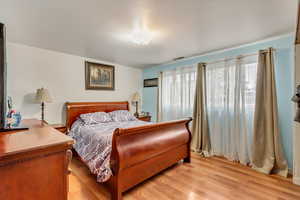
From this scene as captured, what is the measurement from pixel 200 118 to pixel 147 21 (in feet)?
7.44

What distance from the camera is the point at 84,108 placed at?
337 cm

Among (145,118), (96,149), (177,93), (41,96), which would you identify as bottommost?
(96,149)

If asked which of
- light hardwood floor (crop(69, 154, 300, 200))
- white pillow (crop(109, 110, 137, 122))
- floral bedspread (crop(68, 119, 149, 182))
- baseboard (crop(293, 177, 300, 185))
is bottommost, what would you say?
light hardwood floor (crop(69, 154, 300, 200))

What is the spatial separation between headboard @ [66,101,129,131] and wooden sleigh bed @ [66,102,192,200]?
1.91 meters

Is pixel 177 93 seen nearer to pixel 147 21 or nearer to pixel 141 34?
pixel 141 34

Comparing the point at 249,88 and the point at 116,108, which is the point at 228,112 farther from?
the point at 116,108

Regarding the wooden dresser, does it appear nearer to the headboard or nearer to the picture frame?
the headboard

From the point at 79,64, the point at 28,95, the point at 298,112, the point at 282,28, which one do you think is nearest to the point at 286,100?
the point at 298,112

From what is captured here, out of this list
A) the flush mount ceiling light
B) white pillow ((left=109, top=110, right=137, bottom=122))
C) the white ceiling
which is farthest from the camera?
white pillow ((left=109, top=110, right=137, bottom=122))

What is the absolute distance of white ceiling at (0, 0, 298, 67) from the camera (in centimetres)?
155

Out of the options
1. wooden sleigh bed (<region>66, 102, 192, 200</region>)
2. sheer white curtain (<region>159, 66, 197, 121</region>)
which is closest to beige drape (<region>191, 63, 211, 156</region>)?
sheer white curtain (<region>159, 66, 197, 121</region>)

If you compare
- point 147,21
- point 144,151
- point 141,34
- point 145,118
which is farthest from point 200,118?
point 147,21

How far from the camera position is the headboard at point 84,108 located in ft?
10.3

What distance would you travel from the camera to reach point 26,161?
2.89ft
